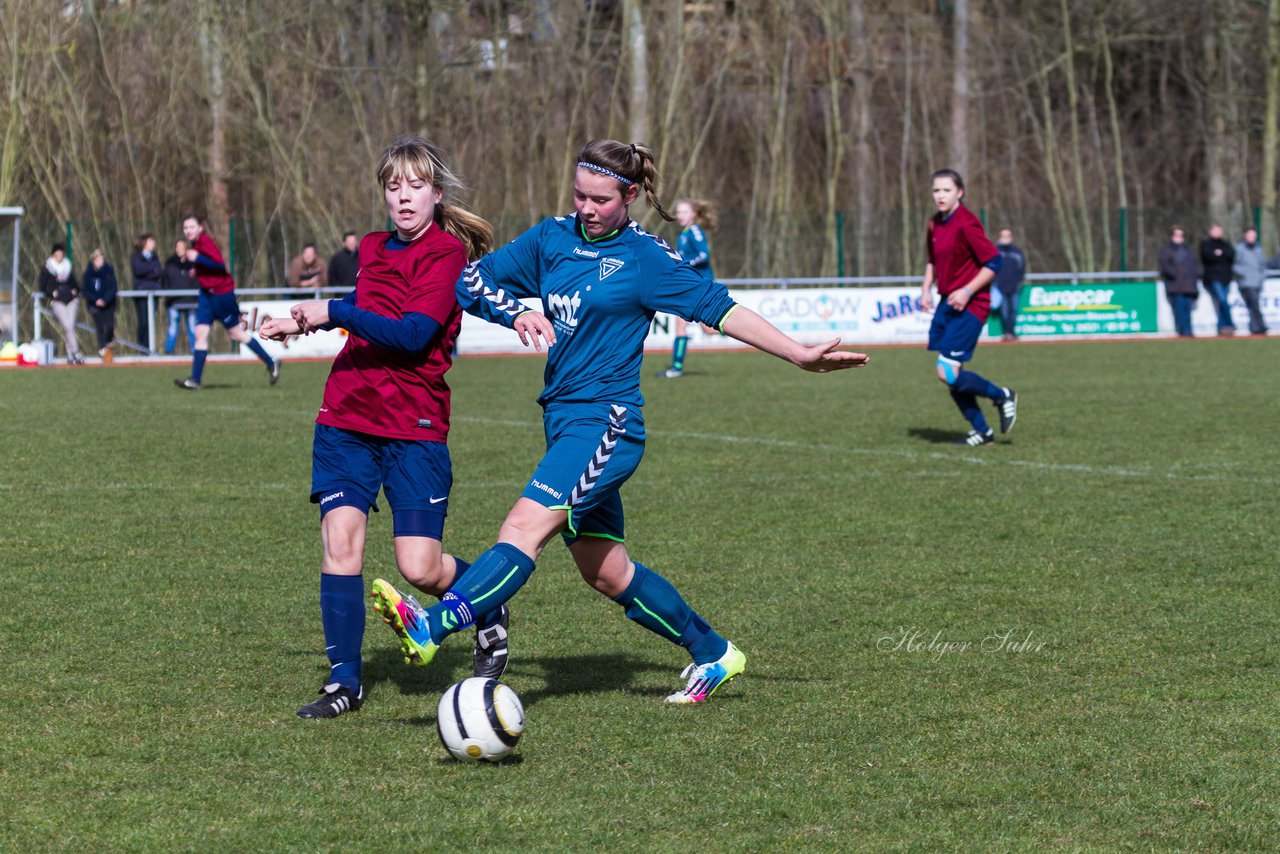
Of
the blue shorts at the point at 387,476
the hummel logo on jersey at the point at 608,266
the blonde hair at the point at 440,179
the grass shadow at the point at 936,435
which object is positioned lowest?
the grass shadow at the point at 936,435

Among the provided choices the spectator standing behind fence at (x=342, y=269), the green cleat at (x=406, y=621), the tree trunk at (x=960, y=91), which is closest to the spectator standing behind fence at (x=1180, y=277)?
the tree trunk at (x=960, y=91)

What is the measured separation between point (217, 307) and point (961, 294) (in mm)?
9089

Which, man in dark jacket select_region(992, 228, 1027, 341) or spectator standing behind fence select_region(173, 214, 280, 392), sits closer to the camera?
spectator standing behind fence select_region(173, 214, 280, 392)

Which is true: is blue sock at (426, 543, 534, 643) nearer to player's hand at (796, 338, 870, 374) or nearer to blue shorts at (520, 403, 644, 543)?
blue shorts at (520, 403, 644, 543)

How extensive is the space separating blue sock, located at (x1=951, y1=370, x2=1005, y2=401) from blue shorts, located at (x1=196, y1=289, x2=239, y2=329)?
890cm

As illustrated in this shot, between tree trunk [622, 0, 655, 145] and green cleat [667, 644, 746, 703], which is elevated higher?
tree trunk [622, 0, 655, 145]

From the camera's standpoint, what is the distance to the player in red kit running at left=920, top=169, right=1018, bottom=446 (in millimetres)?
12711

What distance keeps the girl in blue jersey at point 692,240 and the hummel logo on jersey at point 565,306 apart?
821 cm

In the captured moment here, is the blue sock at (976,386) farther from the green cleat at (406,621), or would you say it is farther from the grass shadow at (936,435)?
the green cleat at (406,621)

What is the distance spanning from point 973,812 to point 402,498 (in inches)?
82.8

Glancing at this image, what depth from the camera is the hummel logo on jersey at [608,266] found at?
5109 millimetres

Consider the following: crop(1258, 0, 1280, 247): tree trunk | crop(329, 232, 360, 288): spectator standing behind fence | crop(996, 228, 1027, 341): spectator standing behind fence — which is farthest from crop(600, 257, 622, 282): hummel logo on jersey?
crop(1258, 0, 1280, 247): tree trunk

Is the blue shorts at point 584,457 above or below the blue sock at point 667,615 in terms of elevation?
above

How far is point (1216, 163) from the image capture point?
141 ft
